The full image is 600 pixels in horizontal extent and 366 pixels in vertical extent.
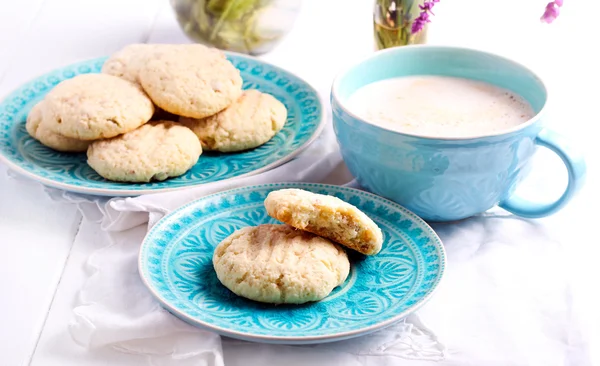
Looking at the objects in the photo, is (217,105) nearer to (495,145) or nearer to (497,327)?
(495,145)

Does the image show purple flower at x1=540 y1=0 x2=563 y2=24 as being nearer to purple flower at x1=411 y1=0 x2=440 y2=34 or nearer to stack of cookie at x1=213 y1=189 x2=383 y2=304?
purple flower at x1=411 y1=0 x2=440 y2=34

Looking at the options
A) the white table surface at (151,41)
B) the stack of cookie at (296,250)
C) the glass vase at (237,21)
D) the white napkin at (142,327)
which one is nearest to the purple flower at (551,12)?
the white table surface at (151,41)

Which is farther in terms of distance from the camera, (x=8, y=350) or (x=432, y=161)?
(x=432, y=161)

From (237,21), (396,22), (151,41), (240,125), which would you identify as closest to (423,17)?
(396,22)

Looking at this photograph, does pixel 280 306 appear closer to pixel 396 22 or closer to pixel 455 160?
pixel 455 160

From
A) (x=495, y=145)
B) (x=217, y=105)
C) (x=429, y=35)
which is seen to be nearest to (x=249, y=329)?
(x=495, y=145)
